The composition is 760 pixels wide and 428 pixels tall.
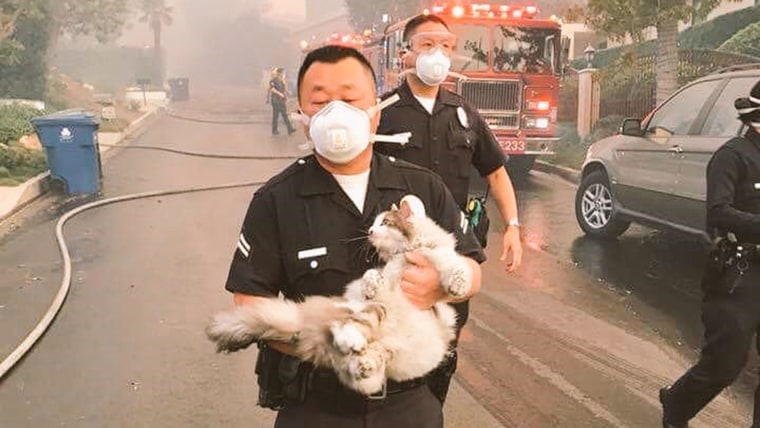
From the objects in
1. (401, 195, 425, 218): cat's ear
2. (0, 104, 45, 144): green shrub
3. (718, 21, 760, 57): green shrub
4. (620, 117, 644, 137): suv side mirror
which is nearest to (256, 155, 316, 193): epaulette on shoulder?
(401, 195, 425, 218): cat's ear

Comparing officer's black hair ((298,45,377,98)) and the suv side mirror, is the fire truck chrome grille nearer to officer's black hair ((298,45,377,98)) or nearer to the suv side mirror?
the suv side mirror

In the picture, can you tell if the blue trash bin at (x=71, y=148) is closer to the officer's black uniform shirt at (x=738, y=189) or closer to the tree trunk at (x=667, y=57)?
the tree trunk at (x=667, y=57)

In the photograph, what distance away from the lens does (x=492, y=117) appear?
517 inches

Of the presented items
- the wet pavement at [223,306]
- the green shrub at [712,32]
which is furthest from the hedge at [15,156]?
the green shrub at [712,32]

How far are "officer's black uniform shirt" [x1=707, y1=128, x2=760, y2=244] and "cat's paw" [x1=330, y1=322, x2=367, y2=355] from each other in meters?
2.34

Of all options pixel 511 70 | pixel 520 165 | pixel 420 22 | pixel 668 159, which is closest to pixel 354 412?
pixel 420 22

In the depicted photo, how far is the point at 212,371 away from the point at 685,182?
4.72m

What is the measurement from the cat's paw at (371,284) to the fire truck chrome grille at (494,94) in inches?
454

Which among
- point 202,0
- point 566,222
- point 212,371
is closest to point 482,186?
point 566,222

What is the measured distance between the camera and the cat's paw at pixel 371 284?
5.92 ft

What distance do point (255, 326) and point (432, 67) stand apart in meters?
2.54

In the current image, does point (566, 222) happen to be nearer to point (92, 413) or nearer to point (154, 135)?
point (92, 413)

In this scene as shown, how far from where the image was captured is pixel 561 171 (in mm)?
14297

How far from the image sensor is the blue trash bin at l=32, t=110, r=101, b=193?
11.3 metres
